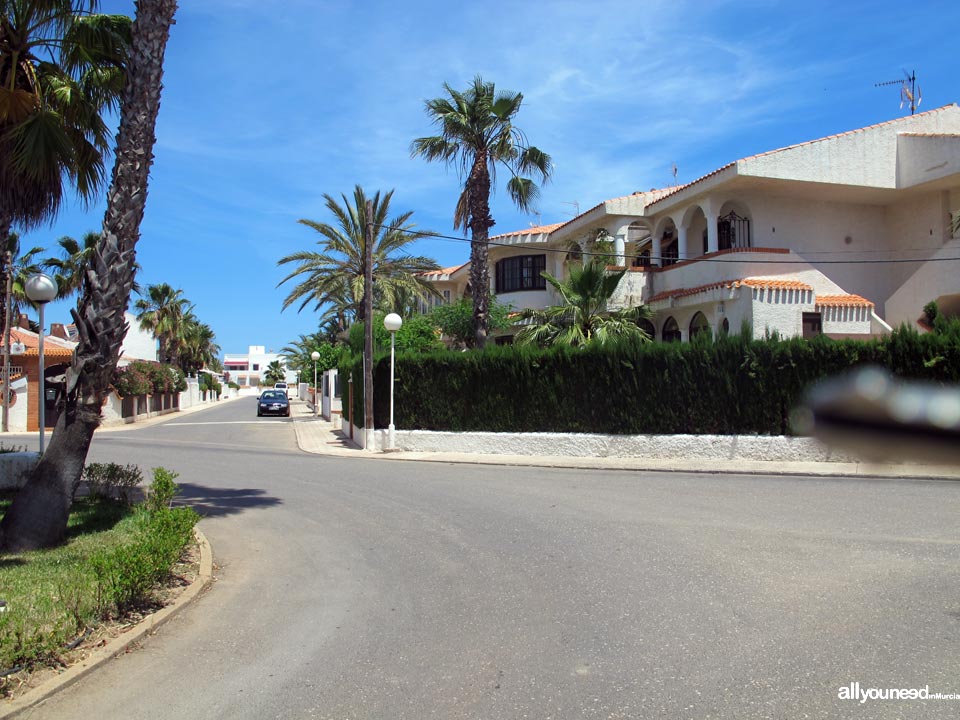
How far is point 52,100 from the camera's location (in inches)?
397

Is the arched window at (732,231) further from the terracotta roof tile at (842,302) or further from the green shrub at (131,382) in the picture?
the green shrub at (131,382)

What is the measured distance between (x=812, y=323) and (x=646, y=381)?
655cm

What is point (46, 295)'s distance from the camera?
10.7m

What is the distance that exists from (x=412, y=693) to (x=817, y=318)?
19.6 meters

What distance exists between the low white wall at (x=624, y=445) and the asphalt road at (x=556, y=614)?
525 centimetres

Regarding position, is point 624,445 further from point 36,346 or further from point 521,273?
point 36,346

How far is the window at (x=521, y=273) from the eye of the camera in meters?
29.2

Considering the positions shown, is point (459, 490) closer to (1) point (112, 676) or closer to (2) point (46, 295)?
(2) point (46, 295)

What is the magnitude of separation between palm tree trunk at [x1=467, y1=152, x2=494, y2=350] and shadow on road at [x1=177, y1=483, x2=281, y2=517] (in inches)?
390

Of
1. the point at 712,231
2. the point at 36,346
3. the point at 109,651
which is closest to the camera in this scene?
the point at 109,651

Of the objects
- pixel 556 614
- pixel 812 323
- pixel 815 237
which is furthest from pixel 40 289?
pixel 815 237

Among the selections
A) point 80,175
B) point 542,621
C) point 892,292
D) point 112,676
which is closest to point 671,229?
point 892,292

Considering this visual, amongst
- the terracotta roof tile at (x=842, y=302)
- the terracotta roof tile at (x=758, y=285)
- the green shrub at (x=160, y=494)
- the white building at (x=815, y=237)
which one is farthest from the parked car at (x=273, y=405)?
the green shrub at (x=160, y=494)

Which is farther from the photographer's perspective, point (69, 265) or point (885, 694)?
point (69, 265)
